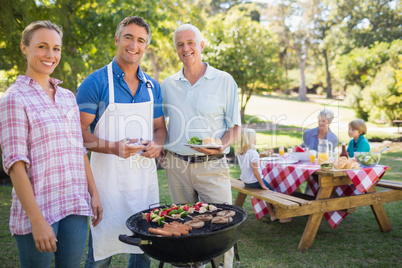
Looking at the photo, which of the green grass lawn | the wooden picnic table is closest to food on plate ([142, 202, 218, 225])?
the green grass lawn

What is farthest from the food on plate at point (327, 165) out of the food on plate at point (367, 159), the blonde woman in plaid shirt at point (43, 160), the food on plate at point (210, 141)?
the blonde woman in plaid shirt at point (43, 160)

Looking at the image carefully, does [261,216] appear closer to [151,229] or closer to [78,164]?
[151,229]

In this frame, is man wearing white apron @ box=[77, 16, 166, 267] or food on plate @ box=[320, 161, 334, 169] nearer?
man wearing white apron @ box=[77, 16, 166, 267]

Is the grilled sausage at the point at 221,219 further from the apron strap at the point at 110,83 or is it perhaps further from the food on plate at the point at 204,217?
the apron strap at the point at 110,83

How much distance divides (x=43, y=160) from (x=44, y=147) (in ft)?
0.23

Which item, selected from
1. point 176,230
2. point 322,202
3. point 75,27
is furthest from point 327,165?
point 75,27

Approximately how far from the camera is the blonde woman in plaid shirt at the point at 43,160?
1670 mm

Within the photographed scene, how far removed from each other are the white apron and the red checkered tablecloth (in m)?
2.54

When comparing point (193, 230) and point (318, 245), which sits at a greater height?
point (193, 230)

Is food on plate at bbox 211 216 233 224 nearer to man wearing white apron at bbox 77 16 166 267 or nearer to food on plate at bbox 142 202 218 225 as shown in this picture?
food on plate at bbox 142 202 218 225

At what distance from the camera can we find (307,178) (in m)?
4.36

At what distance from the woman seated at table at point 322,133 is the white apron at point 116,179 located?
3878 millimetres

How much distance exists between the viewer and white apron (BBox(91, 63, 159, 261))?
2324 millimetres

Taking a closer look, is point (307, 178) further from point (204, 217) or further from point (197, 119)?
point (204, 217)
